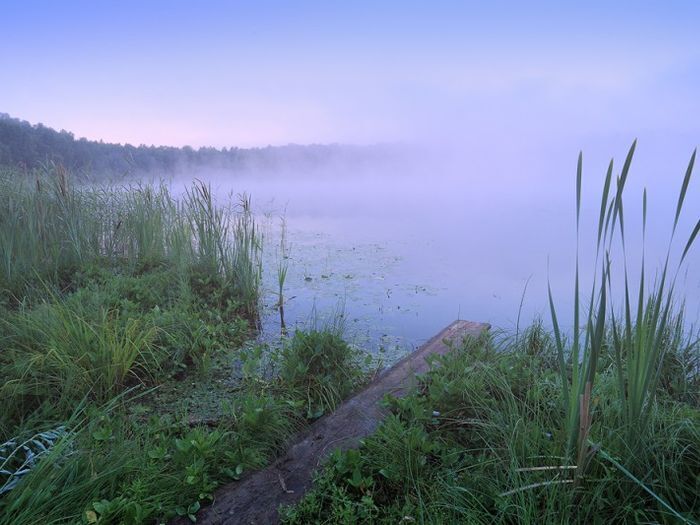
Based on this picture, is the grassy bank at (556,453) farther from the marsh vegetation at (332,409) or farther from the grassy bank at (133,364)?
the grassy bank at (133,364)

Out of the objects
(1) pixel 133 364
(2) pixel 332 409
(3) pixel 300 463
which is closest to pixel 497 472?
(3) pixel 300 463

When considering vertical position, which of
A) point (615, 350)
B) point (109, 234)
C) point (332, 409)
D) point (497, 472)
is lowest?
point (332, 409)

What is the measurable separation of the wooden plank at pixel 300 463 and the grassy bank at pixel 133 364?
0.24 feet

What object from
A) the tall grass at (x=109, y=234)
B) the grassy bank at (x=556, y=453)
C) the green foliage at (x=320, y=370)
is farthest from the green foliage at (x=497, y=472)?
the tall grass at (x=109, y=234)

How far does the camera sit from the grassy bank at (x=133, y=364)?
4.89ft

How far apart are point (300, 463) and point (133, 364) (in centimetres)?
139

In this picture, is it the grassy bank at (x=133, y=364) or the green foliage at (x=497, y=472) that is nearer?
the green foliage at (x=497, y=472)

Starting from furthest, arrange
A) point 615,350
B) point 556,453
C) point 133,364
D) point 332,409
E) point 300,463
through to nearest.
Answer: point 133,364, point 332,409, point 300,463, point 556,453, point 615,350

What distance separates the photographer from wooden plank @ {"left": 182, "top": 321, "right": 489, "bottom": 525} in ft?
4.90

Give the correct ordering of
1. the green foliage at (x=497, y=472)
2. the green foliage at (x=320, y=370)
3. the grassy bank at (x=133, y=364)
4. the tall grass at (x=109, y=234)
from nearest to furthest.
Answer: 1. the green foliage at (x=497, y=472)
2. the grassy bank at (x=133, y=364)
3. the green foliage at (x=320, y=370)
4. the tall grass at (x=109, y=234)

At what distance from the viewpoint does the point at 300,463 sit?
1.72 m

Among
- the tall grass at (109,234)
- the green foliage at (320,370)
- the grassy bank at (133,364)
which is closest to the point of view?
→ the grassy bank at (133,364)

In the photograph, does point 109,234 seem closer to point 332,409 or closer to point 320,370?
point 320,370

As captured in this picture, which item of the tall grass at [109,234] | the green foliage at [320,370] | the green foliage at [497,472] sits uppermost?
the tall grass at [109,234]
